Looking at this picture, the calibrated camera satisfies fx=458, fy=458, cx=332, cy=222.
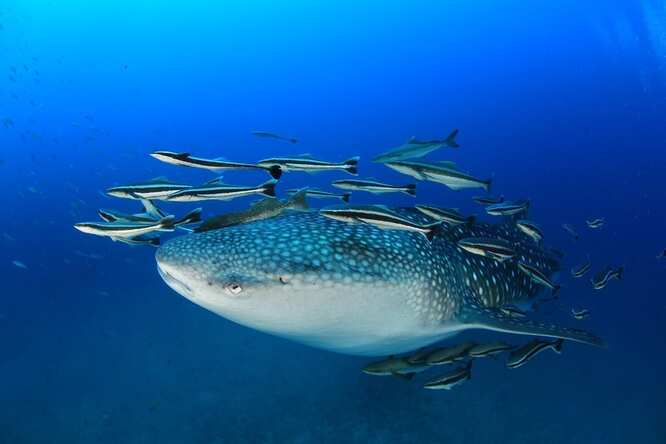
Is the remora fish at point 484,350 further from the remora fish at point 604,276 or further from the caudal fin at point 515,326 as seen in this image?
the remora fish at point 604,276

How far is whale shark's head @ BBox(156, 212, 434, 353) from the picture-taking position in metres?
2.56

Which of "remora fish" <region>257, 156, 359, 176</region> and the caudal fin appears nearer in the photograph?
the caudal fin

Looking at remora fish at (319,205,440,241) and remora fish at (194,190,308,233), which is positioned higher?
remora fish at (319,205,440,241)

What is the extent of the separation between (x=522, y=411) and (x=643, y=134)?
65.8m

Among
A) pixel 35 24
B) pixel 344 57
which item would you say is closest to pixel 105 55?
pixel 35 24

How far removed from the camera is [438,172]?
404 cm

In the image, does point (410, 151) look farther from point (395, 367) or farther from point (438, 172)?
point (395, 367)

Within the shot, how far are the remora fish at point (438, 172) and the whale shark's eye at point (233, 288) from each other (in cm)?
199

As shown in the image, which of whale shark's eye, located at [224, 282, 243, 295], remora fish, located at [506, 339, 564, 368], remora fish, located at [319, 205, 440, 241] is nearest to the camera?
whale shark's eye, located at [224, 282, 243, 295]

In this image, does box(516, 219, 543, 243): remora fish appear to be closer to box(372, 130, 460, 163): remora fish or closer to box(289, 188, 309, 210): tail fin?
box(372, 130, 460, 163): remora fish

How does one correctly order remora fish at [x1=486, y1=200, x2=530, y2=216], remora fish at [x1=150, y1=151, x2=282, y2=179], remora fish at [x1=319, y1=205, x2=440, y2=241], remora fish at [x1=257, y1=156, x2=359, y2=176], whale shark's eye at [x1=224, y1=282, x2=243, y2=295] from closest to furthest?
1. whale shark's eye at [x1=224, y1=282, x2=243, y2=295]
2. remora fish at [x1=319, y1=205, x2=440, y2=241]
3. remora fish at [x1=150, y1=151, x2=282, y2=179]
4. remora fish at [x1=257, y1=156, x2=359, y2=176]
5. remora fish at [x1=486, y1=200, x2=530, y2=216]

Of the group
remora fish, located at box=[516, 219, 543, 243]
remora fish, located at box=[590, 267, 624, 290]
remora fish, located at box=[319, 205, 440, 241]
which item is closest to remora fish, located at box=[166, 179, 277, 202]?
remora fish, located at box=[319, 205, 440, 241]

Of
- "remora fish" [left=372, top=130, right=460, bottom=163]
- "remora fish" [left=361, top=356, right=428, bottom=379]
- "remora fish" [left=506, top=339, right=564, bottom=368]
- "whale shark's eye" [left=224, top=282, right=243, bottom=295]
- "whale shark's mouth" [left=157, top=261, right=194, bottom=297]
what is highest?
"remora fish" [left=372, top=130, right=460, bottom=163]

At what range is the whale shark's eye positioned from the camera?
252cm
